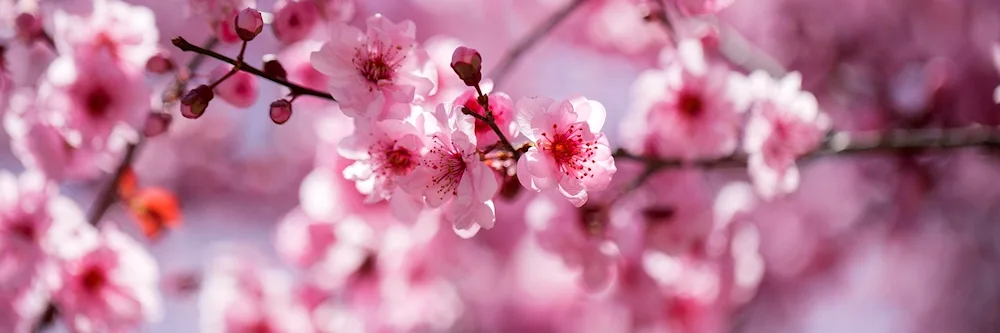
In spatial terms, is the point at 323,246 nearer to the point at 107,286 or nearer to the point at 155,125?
the point at 107,286

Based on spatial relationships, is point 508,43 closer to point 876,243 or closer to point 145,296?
point 876,243

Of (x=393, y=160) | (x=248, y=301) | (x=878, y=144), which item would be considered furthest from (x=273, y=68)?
(x=878, y=144)

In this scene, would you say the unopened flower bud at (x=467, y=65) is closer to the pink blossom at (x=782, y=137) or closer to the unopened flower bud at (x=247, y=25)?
the unopened flower bud at (x=247, y=25)

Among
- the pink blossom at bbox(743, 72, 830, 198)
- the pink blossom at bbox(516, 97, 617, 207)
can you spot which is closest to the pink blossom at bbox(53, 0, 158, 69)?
the pink blossom at bbox(516, 97, 617, 207)

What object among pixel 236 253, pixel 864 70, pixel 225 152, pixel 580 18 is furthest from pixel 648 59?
pixel 225 152

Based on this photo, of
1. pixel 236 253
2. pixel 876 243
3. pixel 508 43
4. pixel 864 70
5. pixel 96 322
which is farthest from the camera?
pixel 508 43

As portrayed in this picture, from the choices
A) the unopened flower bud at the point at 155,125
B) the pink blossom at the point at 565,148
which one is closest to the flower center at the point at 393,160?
the pink blossom at the point at 565,148
